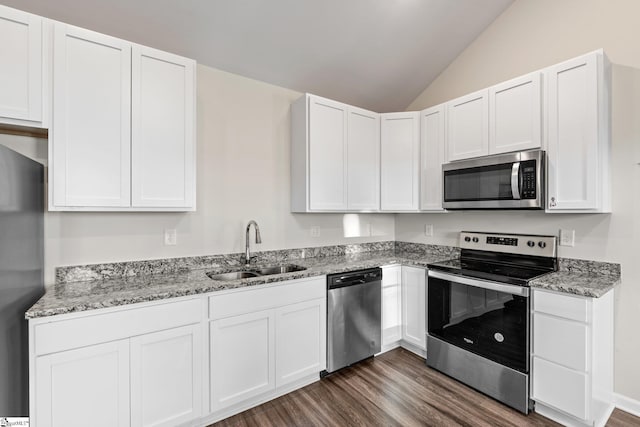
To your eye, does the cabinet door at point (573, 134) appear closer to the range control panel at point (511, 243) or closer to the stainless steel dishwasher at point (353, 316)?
the range control panel at point (511, 243)

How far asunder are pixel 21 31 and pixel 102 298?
1.54 meters

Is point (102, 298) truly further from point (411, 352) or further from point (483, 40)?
point (483, 40)

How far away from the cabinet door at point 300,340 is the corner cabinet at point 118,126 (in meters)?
1.13

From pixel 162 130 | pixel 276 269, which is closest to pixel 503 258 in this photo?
pixel 276 269

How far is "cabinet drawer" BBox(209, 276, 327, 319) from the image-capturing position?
1.99 metres

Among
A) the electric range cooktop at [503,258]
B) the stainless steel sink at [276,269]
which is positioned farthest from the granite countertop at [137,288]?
the electric range cooktop at [503,258]

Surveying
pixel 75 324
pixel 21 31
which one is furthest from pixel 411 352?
pixel 21 31

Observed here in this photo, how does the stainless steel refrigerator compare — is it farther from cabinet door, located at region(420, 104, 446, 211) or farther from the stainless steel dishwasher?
cabinet door, located at region(420, 104, 446, 211)

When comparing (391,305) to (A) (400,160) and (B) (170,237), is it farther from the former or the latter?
(B) (170,237)

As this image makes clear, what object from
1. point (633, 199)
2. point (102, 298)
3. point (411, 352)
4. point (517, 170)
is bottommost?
point (411, 352)

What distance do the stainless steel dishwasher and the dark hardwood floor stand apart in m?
0.18

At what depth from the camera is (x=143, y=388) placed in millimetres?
1743

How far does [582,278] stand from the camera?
2150 mm

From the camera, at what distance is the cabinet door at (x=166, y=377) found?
1729mm
